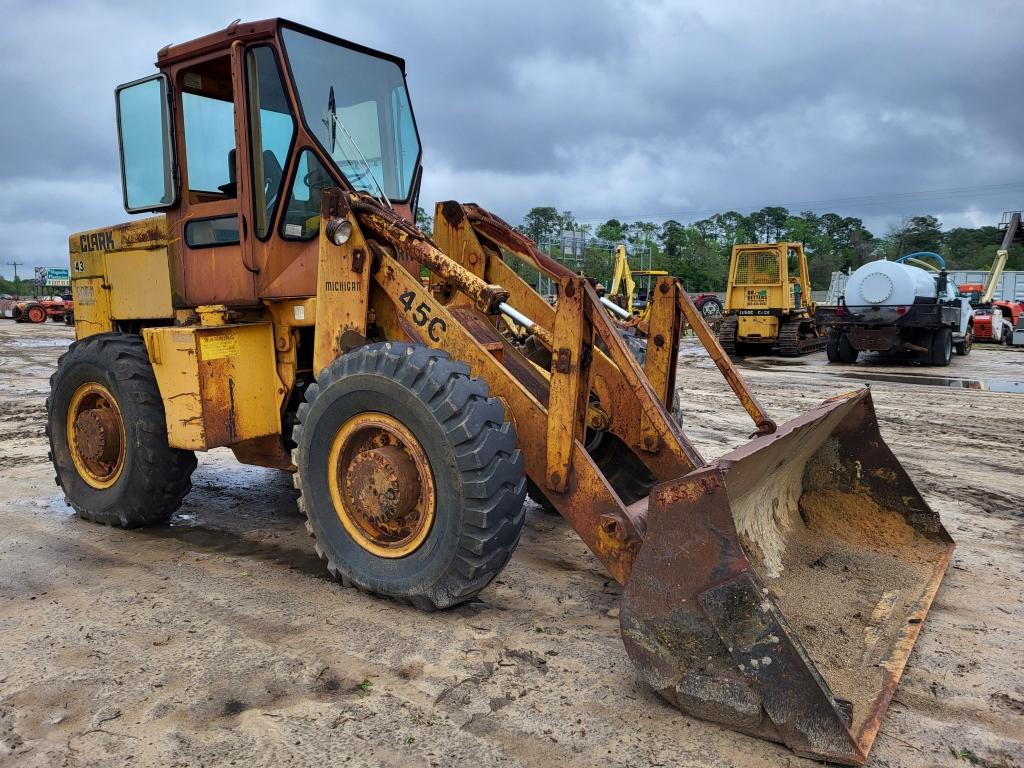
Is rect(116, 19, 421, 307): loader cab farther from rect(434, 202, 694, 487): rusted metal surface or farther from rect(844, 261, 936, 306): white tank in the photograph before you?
rect(844, 261, 936, 306): white tank

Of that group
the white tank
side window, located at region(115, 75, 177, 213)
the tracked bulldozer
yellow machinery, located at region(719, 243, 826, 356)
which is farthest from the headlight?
yellow machinery, located at region(719, 243, 826, 356)

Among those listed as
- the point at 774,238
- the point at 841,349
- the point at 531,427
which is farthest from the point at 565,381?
the point at 774,238

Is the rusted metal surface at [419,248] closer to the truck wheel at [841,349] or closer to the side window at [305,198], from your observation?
the side window at [305,198]

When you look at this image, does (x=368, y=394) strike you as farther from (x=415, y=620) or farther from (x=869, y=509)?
(x=869, y=509)

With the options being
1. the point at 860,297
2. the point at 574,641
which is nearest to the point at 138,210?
the point at 574,641

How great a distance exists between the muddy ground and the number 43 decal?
1299 millimetres

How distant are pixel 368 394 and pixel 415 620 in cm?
103

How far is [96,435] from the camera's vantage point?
4.80 meters

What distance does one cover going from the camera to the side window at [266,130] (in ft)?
14.1

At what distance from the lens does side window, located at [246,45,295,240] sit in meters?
4.29

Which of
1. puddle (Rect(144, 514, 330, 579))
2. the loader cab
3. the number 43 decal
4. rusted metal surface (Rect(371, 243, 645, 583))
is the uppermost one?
the loader cab

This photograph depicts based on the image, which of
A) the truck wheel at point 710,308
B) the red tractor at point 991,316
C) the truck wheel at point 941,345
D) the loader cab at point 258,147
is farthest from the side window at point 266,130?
the truck wheel at point 710,308

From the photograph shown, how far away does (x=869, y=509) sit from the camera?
4.23 metres

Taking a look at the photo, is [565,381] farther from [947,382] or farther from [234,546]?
[947,382]
